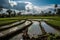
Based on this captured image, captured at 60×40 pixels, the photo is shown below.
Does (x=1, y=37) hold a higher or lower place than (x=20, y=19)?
lower

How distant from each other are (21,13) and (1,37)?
3.55ft

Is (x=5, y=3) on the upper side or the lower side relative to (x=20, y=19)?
upper

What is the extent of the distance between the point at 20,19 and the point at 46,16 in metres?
0.74

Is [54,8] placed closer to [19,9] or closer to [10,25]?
[19,9]

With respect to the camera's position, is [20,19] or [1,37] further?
[20,19]

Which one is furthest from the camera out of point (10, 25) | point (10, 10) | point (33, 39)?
point (10, 25)

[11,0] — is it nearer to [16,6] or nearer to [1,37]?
[16,6]

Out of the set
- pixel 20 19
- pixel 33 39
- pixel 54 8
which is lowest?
pixel 33 39

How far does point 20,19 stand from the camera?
4789 millimetres

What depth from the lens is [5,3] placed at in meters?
4.74

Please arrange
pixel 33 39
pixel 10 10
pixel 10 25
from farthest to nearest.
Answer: pixel 10 25 → pixel 10 10 → pixel 33 39

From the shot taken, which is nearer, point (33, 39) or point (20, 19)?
point (33, 39)

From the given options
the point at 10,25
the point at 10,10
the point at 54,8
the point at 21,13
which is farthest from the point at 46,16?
the point at 10,25

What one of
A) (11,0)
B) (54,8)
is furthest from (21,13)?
(54,8)
